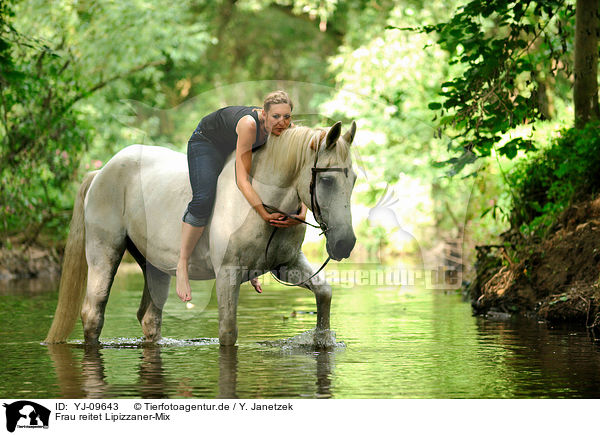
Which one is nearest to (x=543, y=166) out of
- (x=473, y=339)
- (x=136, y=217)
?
(x=473, y=339)

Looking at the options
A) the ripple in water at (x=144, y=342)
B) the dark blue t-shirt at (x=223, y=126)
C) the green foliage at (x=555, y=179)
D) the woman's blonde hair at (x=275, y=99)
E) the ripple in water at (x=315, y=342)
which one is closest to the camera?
the woman's blonde hair at (x=275, y=99)

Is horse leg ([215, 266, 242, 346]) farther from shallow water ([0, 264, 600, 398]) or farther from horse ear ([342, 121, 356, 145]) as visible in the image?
horse ear ([342, 121, 356, 145])

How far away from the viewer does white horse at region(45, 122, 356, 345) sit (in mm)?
7789

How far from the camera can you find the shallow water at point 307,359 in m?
6.69

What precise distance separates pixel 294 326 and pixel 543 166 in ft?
14.4

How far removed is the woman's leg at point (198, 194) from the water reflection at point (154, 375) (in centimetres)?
81

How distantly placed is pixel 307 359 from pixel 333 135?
72.2 inches

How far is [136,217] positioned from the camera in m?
9.42

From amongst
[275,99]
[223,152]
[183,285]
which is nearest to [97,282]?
[183,285]

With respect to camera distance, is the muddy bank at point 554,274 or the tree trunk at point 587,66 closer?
the muddy bank at point 554,274

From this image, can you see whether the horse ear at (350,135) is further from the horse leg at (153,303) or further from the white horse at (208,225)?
the horse leg at (153,303)

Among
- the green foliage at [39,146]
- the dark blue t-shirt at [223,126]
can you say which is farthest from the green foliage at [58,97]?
the dark blue t-shirt at [223,126]

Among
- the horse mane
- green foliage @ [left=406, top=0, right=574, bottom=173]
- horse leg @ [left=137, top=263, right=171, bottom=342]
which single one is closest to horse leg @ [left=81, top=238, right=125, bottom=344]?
horse leg @ [left=137, top=263, right=171, bottom=342]
